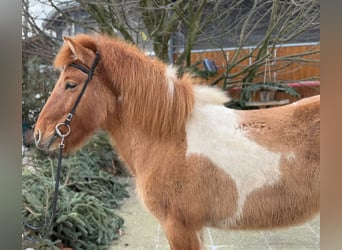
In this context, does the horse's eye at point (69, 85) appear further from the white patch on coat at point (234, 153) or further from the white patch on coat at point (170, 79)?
the white patch on coat at point (234, 153)

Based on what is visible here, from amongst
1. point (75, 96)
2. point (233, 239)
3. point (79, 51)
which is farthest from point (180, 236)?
point (233, 239)

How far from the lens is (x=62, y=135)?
1518 millimetres

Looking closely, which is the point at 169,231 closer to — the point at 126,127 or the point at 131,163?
the point at 131,163

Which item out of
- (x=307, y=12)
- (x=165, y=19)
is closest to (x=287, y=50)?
(x=307, y=12)

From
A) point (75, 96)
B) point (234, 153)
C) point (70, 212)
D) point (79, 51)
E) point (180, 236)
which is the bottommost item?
point (70, 212)

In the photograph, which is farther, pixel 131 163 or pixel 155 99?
pixel 131 163

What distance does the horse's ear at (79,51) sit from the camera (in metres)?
1.48

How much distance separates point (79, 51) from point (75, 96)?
0.21 m

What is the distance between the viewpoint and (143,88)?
1535 mm

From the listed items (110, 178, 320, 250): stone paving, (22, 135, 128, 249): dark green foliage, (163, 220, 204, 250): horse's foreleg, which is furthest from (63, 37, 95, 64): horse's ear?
(110, 178, 320, 250): stone paving

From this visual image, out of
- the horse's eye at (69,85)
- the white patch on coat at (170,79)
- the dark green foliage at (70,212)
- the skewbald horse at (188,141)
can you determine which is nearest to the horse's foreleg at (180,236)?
the skewbald horse at (188,141)

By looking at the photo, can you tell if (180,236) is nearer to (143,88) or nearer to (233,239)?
(143,88)

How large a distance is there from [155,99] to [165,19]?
11.1 feet

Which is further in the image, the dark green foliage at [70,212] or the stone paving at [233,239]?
the stone paving at [233,239]
